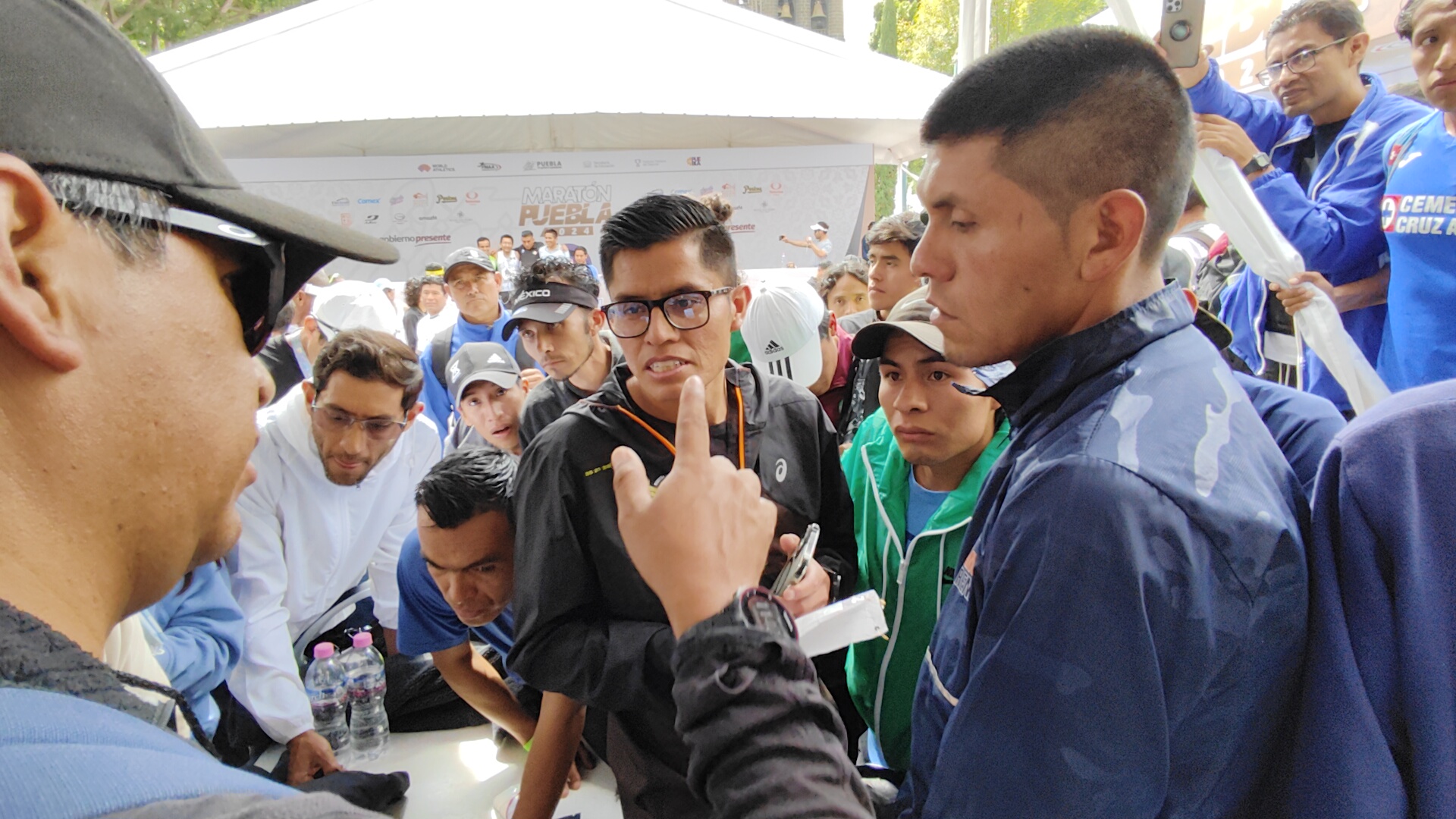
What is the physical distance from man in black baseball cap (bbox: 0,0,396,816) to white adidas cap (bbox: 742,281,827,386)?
8.63ft

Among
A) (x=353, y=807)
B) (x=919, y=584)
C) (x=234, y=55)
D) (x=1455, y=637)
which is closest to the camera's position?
(x=353, y=807)

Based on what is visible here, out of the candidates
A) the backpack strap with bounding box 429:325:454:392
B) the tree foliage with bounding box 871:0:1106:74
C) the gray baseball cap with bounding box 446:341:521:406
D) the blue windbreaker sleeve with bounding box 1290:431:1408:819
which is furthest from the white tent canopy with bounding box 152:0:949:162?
the blue windbreaker sleeve with bounding box 1290:431:1408:819

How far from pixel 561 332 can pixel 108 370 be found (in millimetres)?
2801

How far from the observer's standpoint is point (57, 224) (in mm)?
630

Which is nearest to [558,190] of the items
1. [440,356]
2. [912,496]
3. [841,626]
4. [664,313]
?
[440,356]

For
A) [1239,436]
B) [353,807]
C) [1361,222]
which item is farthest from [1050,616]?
[1361,222]

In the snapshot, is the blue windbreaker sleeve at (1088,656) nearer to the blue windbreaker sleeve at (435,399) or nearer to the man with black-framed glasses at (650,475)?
the man with black-framed glasses at (650,475)

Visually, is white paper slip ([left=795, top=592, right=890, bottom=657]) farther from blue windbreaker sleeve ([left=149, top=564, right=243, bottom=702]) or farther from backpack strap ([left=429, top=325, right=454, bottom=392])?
backpack strap ([left=429, top=325, right=454, bottom=392])

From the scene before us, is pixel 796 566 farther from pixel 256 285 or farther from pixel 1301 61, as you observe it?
pixel 1301 61

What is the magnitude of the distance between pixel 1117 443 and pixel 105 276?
3.43 ft

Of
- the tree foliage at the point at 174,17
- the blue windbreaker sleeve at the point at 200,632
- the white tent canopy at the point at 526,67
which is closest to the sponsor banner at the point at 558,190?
the white tent canopy at the point at 526,67

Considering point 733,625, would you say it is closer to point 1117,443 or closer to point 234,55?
point 1117,443

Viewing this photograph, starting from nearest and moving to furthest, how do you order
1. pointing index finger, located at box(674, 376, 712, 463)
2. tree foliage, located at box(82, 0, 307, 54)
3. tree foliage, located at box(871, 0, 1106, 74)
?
pointing index finger, located at box(674, 376, 712, 463)
tree foliage, located at box(82, 0, 307, 54)
tree foliage, located at box(871, 0, 1106, 74)

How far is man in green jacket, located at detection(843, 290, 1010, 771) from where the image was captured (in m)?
1.84
